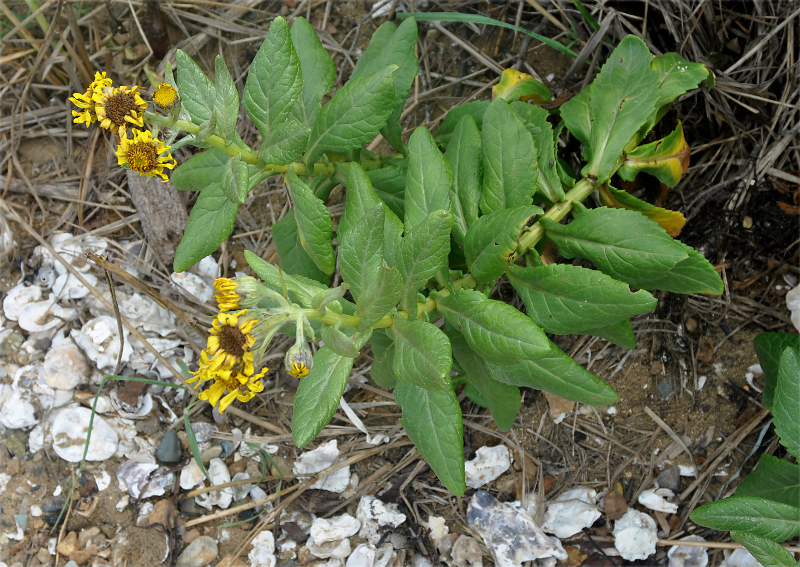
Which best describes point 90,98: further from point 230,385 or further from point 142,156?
point 230,385

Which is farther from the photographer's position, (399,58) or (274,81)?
(399,58)

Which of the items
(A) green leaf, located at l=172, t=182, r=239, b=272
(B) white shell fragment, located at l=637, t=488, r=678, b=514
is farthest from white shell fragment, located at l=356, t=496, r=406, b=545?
(A) green leaf, located at l=172, t=182, r=239, b=272

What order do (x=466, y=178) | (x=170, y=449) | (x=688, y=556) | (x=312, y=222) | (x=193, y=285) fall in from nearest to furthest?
(x=312, y=222), (x=466, y=178), (x=688, y=556), (x=170, y=449), (x=193, y=285)

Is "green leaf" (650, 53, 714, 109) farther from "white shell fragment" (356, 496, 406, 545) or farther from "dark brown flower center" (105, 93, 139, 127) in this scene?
"white shell fragment" (356, 496, 406, 545)

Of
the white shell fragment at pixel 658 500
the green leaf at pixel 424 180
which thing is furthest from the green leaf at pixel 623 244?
the white shell fragment at pixel 658 500

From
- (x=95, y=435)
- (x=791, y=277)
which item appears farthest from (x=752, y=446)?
(x=95, y=435)

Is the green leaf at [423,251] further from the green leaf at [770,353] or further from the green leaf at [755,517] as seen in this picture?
the green leaf at [770,353]

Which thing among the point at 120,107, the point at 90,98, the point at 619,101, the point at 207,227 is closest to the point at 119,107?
the point at 120,107

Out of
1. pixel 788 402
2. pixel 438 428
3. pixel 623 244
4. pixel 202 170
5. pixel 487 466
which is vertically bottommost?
pixel 487 466
